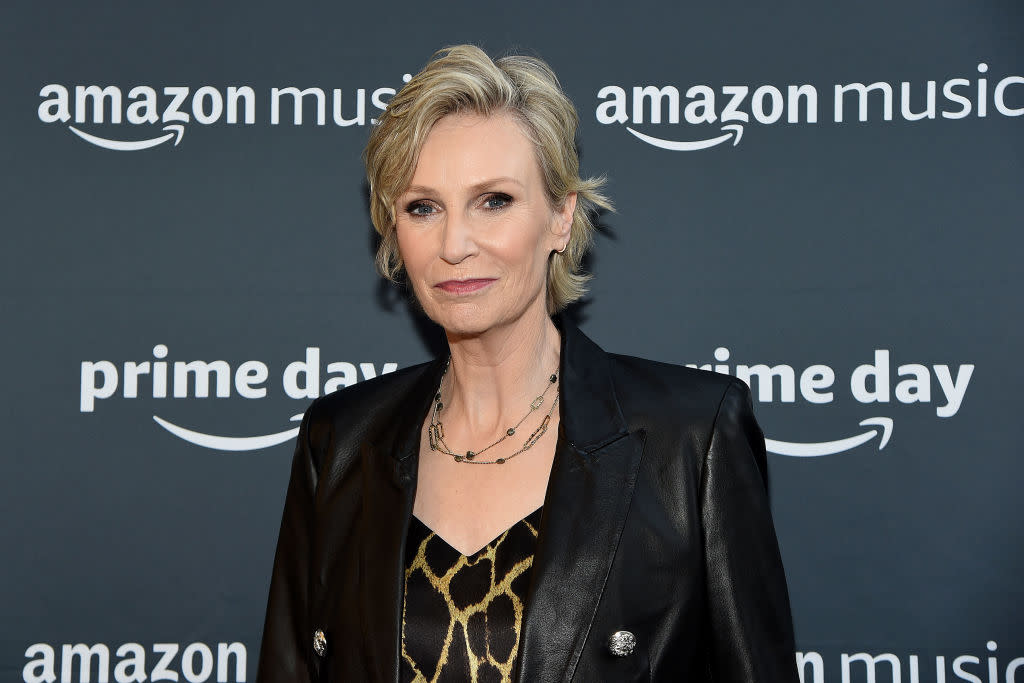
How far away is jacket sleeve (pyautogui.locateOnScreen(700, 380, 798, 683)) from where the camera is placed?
1508 millimetres

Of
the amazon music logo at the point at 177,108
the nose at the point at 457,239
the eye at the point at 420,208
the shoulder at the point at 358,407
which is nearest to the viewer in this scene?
the nose at the point at 457,239

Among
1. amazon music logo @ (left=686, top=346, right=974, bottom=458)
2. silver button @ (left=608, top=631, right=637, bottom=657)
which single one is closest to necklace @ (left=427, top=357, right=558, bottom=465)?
silver button @ (left=608, top=631, right=637, bottom=657)

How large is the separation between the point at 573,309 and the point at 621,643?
929 mm

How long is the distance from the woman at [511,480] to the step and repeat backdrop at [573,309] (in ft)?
1.37

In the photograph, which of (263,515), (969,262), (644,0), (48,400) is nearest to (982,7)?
(969,262)

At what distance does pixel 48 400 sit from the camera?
2197mm

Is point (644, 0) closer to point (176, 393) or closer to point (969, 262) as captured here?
point (969, 262)

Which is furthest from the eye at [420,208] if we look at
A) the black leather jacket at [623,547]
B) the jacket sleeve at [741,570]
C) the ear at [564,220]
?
the jacket sleeve at [741,570]

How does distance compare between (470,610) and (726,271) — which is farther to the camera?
(726,271)

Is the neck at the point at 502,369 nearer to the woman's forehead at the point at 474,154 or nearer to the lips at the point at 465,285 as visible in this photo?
the lips at the point at 465,285

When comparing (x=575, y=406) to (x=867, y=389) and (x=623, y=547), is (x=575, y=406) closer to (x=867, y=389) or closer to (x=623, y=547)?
(x=623, y=547)

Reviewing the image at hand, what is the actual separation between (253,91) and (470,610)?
1405 millimetres

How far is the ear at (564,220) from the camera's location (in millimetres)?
1747

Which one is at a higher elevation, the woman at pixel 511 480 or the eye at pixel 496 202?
the eye at pixel 496 202
